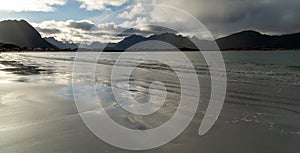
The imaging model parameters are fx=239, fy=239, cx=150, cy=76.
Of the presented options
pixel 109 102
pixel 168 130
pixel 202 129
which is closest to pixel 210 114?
pixel 202 129

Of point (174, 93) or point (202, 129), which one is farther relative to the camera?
point (174, 93)

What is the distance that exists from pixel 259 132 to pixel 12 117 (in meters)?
7.89

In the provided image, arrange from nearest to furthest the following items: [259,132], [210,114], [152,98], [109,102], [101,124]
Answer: [259,132]
[101,124]
[210,114]
[109,102]
[152,98]

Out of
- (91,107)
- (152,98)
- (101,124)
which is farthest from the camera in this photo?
(152,98)

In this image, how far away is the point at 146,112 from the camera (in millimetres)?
9281

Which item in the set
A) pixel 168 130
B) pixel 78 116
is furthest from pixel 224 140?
pixel 78 116

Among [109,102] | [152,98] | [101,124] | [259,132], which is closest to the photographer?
[259,132]

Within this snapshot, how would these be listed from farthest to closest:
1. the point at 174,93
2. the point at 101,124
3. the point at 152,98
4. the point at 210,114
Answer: the point at 174,93 < the point at 152,98 < the point at 210,114 < the point at 101,124

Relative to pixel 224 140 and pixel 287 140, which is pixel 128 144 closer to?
pixel 224 140

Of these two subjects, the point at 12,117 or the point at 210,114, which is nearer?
the point at 12,117

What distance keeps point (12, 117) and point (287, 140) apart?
8.43 meters

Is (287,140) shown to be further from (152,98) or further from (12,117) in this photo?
(12,117)

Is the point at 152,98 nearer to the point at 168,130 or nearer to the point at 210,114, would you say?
the point at 210,114

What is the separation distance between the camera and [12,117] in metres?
8.07
